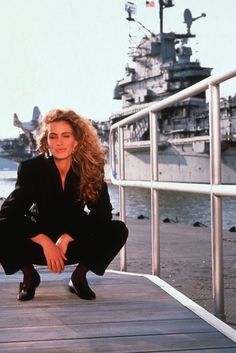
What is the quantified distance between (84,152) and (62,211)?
33 centimetres

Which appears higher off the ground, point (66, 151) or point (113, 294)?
point (66, 151)

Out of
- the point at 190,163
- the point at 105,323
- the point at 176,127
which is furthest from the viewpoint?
the point at 176,127

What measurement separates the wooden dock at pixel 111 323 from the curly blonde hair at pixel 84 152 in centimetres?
55

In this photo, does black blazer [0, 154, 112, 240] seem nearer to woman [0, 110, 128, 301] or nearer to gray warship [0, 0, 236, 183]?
woman [0, 110, 128, 301]

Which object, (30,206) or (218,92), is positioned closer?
(218,92)

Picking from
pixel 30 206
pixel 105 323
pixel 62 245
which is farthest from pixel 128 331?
pixel 30 206

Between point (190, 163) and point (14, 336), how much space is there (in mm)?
37241

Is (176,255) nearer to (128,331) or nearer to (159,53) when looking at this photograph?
(128,331)

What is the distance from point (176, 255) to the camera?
5.60 metres

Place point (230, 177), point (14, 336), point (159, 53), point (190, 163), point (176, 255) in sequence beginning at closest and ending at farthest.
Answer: point (14, 336), point (176, 255), point (230, 177), point (190, 163), point (159, 53)

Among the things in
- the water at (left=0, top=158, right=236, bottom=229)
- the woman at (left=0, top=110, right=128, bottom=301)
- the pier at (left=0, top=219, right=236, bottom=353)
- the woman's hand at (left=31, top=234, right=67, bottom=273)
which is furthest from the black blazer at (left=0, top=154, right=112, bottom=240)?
the water at (left=0, top=158, right=236, bottom=229)

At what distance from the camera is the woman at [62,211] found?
2.71 m

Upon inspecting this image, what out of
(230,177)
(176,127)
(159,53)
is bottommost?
(230,177)

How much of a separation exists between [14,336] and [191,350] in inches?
26.2
